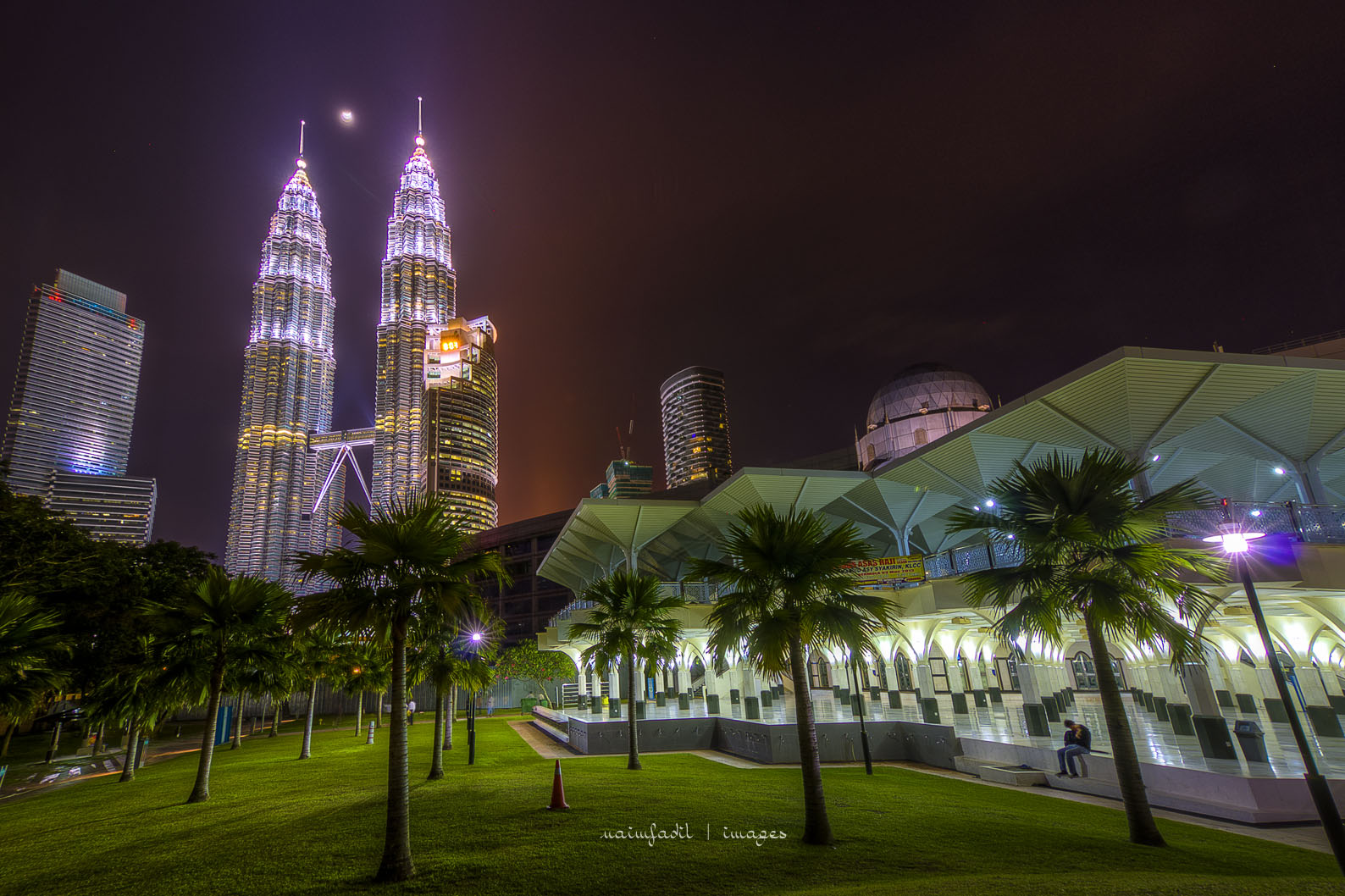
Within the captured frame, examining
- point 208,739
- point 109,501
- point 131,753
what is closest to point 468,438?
point 109,501

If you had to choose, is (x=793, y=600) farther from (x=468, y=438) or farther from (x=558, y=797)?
(x=468, y=438)

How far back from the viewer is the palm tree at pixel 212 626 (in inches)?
678

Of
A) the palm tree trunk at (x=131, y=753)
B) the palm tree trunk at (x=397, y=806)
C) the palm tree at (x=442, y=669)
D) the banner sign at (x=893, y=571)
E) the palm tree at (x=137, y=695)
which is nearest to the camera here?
the palm tree trunk at (x=397, y=806)

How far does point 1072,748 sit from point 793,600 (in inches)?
388

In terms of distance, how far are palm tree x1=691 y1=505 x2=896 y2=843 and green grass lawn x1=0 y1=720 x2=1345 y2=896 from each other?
2.26 metres

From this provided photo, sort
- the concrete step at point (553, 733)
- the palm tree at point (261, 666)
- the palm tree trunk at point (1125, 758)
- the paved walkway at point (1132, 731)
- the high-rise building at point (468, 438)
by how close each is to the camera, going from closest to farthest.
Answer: the palm tree trunk at point (1125, 758)
the paved walkway at point (1132, 731)
the palm tree at point (261, 666)
the concrete step at point (553, 733)
the high-rise building at point (468, 438)

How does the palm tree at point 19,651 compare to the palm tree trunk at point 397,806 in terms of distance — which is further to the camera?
the palm tree at point 19,651

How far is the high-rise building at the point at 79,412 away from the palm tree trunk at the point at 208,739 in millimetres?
177377

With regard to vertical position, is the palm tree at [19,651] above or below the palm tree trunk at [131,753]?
above

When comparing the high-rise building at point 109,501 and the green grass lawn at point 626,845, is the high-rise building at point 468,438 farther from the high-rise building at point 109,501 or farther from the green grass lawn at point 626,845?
the green grass lawn at point 626,845

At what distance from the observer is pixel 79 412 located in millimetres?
182750

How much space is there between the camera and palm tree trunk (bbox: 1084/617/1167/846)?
35.9 feet

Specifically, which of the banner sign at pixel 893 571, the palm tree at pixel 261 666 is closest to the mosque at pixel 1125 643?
the banner sign at pixel 893 571

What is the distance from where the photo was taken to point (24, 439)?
169 m
